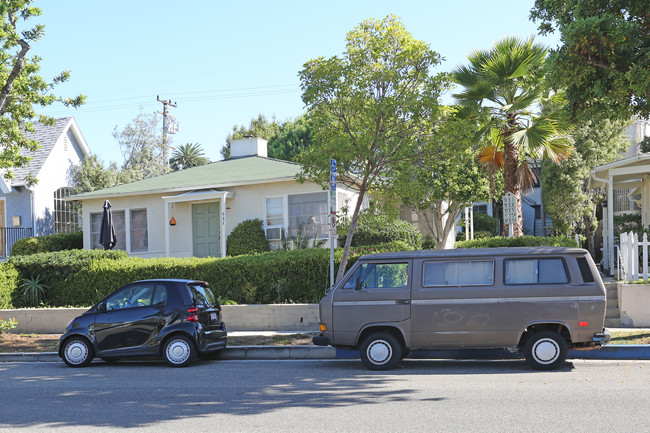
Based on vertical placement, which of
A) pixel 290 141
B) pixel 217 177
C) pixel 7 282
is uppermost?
pixel 290 141

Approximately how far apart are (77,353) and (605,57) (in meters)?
10.6

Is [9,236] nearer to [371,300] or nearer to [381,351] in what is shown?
[371,300]

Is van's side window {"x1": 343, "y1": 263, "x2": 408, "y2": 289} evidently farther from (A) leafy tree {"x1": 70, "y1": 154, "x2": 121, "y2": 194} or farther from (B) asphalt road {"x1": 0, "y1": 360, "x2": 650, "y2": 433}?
(A) leafy tree {"x1": 70, "y1": 154, "x2": 121, "y2": 194}

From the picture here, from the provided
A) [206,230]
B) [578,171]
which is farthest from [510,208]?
[206,230]

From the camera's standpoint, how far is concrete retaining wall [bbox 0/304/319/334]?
14609 mm

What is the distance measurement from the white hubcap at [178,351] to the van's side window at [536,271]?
5.48 m

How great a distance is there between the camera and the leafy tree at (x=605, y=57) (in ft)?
34.3

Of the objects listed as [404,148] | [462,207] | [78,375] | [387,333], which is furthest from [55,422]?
[462,207]

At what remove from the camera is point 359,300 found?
33.3 ft

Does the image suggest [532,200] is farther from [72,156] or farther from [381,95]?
[381,95]

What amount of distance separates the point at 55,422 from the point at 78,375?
359 cm

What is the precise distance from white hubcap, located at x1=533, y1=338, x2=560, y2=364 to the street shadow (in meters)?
0.27

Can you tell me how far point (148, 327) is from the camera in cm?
1091

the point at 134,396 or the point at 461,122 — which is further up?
the point at 461,122
